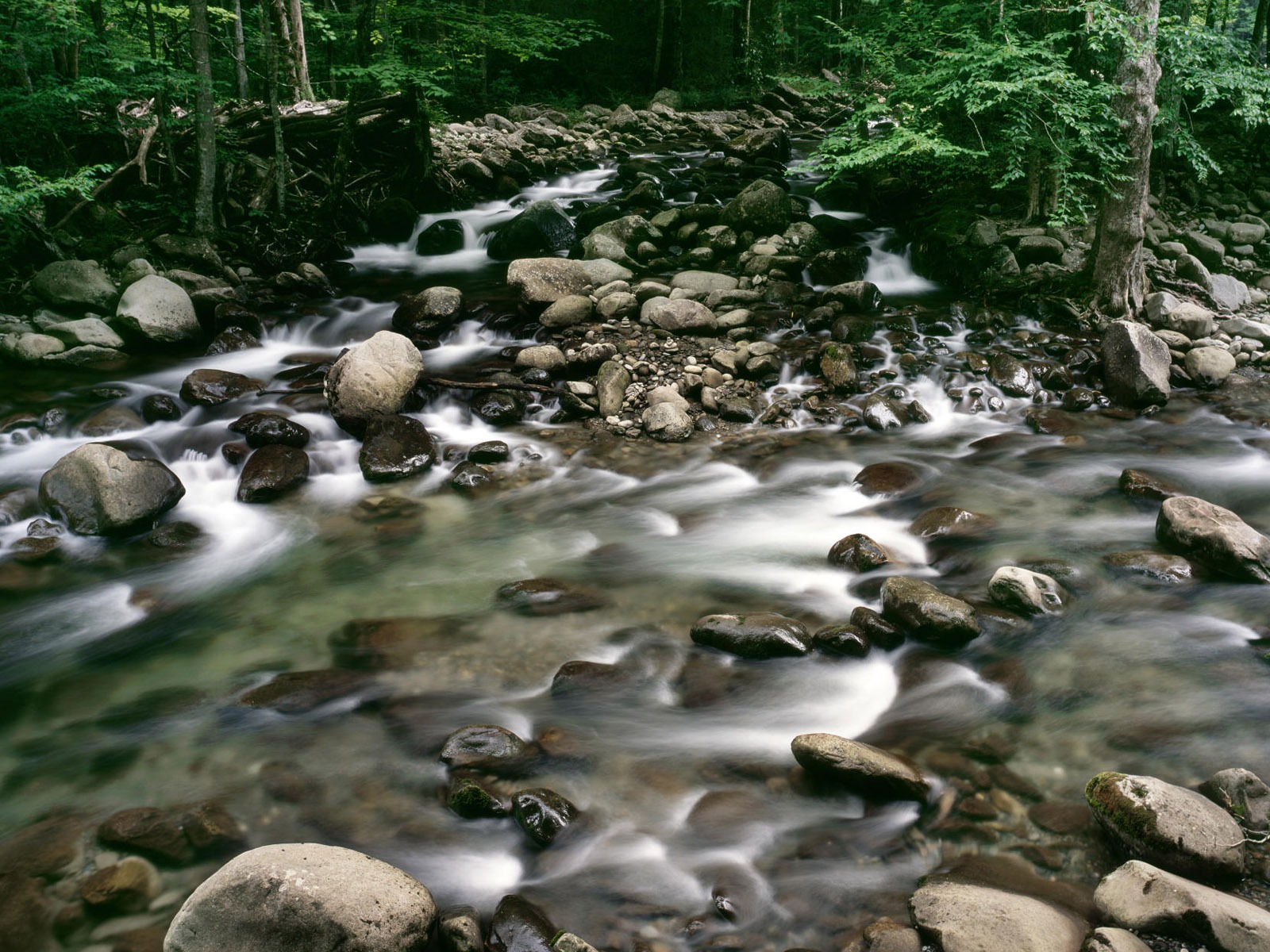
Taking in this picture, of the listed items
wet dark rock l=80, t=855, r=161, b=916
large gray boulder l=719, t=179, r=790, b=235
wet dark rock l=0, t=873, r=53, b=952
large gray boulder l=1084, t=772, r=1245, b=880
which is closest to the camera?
large gray boulder l=1084, t=772, r=1245, b=880

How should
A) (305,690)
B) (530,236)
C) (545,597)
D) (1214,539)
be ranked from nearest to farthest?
(305,690), (1214,539), (545,597), (530,236)

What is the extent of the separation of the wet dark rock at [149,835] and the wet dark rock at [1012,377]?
7939mm

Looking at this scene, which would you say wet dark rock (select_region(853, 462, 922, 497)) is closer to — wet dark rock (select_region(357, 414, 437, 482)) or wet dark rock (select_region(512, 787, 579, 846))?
wet dark rock (select_region(357, 414, 437, 482))

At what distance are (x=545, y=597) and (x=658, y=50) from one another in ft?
78.1

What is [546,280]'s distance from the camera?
9242 mm

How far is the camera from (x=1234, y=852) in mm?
2752

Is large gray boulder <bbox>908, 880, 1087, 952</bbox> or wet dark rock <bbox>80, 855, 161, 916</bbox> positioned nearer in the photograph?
large gray boulder <bbox>908, 880, 1087, 952</bbox>

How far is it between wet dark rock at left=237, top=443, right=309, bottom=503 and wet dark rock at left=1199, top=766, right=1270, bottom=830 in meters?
6.46

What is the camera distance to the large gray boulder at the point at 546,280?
9.15m

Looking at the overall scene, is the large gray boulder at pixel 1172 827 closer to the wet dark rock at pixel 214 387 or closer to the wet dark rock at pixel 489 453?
the wet dark rock at pixel 489 453

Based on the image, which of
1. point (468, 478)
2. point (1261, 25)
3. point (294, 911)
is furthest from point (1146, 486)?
point (1261, 25)

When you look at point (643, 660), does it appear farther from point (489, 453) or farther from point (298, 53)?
point (298, 53)

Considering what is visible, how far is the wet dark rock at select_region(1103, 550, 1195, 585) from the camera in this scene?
496 cm

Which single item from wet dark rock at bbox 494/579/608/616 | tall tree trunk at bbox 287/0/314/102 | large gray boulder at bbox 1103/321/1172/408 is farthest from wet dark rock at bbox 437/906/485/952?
tall tree trunk at bbox 287/0/314/102
